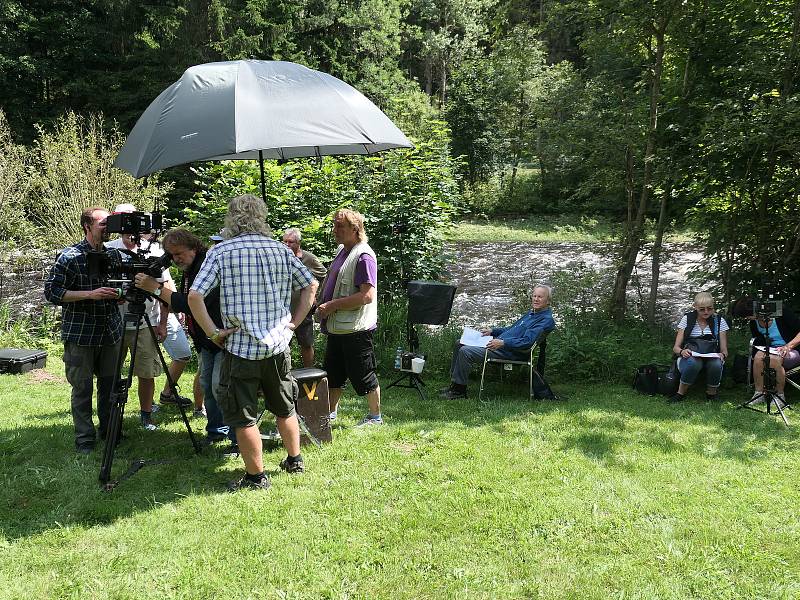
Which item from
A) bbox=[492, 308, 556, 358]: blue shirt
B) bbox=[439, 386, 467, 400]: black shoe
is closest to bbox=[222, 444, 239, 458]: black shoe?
bbox=[439, 386, 467, 400]: black shoe

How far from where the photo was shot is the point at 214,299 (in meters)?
3.61

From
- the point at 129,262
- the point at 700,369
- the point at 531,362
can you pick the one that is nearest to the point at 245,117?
the point at 129,262

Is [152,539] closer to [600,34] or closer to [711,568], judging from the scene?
[711,568]

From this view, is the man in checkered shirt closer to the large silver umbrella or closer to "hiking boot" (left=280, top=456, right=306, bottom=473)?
"hiking boot" (left=280, top=456, right=306, bottom=473)

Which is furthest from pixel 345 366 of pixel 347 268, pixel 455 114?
pixel 455 114

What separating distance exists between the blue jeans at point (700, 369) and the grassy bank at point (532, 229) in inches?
426

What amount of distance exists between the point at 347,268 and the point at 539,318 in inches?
81.5

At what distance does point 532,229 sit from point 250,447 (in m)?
17.9

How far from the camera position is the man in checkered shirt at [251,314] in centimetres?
305

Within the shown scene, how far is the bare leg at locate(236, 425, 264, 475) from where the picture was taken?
3.20 meters

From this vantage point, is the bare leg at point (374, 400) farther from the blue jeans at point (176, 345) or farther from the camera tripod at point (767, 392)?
the camera tripod at point (767, 392)

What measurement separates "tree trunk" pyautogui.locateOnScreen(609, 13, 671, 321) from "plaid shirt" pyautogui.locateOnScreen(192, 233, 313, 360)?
201 inches

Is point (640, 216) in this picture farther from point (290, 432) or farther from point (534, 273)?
point (290, 432)

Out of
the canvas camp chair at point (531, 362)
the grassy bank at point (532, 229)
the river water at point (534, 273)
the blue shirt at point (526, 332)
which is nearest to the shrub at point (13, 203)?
the river water at point (534, 273)
